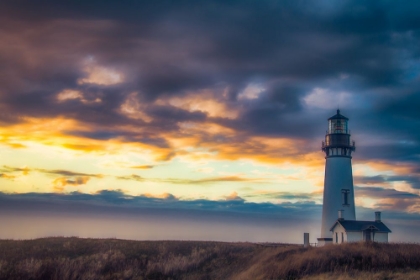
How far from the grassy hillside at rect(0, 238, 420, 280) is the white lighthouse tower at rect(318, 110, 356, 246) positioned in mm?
13273

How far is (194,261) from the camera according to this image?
3397 cm

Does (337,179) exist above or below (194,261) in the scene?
above

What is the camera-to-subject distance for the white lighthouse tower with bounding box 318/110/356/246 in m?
48.8

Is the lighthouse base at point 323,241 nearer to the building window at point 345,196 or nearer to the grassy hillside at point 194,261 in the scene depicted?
the building window at point 345,196

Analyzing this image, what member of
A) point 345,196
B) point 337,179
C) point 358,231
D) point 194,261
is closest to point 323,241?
point 358,231

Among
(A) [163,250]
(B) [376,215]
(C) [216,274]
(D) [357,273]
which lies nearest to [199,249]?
(A) [163,250]

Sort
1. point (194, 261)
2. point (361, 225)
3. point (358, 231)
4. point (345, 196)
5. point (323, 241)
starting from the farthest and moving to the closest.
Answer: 1. point (345, 196)
2. point (323, 241)
3. point (361, 225)
4. point (358, 231)
5. point (194, 261)

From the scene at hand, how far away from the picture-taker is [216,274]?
31.8m

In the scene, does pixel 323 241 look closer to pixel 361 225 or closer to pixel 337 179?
pixel 361 225

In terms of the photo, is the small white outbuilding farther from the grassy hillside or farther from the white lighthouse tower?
the grassy hillside

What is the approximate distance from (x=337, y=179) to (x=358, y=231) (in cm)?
597

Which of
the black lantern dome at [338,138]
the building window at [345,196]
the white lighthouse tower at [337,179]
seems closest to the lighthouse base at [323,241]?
the white lighthouse tower at [337,179]

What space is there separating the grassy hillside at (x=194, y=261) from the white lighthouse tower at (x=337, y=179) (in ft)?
43.5

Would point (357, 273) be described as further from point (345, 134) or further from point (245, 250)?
point (345, 134)
